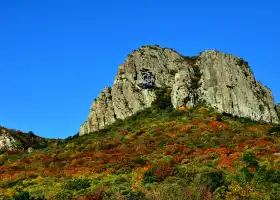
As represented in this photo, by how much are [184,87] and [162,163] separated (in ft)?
143

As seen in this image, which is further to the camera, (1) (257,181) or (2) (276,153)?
(2) (276,153)

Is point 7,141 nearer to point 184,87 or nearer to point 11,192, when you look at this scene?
point 184,87

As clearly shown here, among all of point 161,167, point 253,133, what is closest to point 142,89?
point 253,133

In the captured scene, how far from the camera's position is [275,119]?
321 feet

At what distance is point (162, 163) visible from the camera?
52.7 meters

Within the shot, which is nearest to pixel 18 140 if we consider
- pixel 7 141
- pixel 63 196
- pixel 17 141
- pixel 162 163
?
pixel 17 141

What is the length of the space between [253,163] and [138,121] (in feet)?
145

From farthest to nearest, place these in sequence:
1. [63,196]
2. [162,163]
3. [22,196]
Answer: [162,163] < [22,196] < [63,196]

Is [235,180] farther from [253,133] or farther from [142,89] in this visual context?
[142,89]

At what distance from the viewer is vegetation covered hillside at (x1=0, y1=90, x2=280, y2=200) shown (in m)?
40.8

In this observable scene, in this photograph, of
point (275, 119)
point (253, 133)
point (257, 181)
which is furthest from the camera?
point (275, 119)

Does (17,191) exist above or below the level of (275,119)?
below

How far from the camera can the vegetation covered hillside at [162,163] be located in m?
40.8

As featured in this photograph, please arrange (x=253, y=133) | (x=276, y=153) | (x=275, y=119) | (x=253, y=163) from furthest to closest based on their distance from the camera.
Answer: (x=275, y=119), (x=253, y=133), (x=276, y=153), (x=253, y=163)
